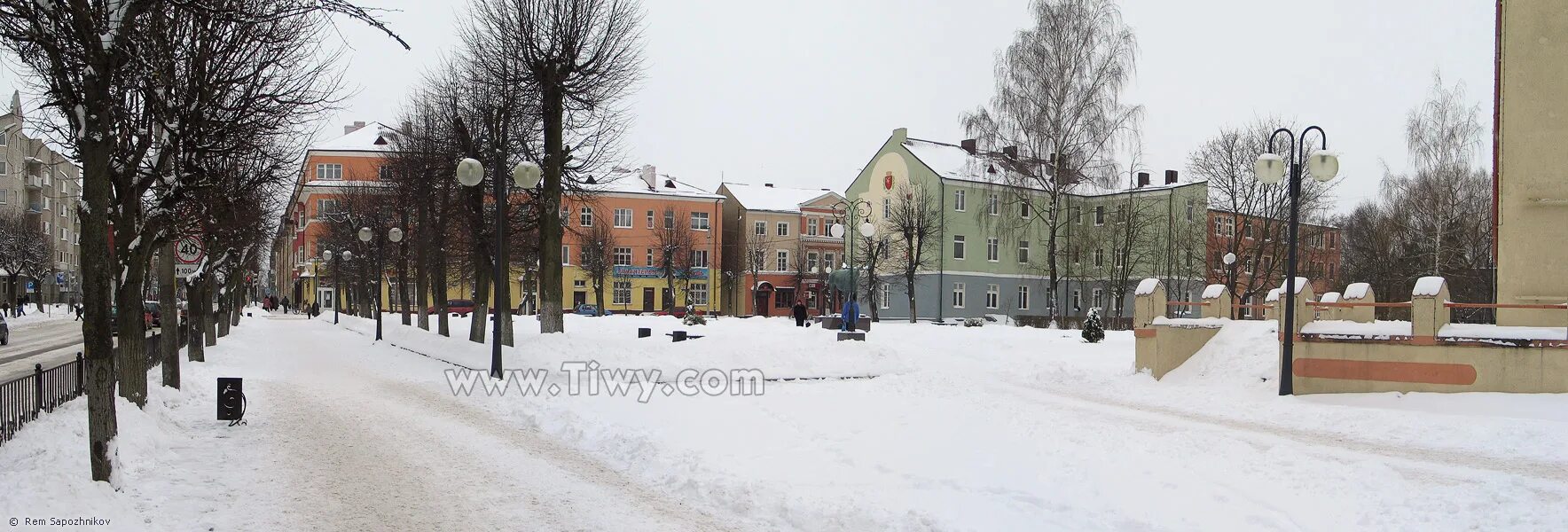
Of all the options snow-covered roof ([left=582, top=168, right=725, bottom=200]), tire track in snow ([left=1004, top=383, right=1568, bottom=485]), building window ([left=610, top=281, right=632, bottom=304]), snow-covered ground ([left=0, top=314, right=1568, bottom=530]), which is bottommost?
building window ([left=610, top=281, right=632, bottom=304])

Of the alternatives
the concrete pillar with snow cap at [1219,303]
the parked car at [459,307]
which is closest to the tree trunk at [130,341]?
the concrete pillar with snow cap at [1219,303]

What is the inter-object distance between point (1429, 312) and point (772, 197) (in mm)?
65417

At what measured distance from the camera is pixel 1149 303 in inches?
795

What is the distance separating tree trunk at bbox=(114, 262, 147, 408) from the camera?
12047mm

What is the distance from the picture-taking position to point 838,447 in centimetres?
1074

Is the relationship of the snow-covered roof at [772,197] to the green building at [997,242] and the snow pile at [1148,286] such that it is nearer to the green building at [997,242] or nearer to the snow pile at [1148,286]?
the green building at [997,242]

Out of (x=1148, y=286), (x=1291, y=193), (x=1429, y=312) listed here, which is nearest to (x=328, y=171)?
(x=1148, y=286)

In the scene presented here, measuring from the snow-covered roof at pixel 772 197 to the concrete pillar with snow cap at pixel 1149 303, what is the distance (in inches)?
2192

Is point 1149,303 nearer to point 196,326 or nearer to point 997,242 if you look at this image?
point 196,326

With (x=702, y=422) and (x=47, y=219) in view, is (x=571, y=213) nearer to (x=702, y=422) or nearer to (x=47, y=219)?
(x=47, y=219)

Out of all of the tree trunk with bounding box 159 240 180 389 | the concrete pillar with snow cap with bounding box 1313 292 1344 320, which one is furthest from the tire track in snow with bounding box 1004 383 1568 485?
the tree trunk with bounding box 159 240 180 389

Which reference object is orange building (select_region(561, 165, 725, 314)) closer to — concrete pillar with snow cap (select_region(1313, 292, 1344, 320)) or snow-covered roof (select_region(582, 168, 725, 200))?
snow-covered roof (select_region(582, 168, 725, 200))

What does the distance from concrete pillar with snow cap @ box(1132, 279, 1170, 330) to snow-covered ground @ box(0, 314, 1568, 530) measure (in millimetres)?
1405

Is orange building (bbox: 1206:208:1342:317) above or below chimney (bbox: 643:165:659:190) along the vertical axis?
below
